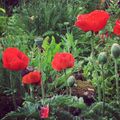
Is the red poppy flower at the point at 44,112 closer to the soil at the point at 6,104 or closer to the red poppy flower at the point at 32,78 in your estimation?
the red poppy flower at the point at 32,78

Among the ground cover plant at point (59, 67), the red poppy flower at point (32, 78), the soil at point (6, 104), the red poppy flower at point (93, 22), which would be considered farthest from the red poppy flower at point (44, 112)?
the soil at point (6, 104)

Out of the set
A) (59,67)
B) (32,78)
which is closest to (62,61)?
(59,67)

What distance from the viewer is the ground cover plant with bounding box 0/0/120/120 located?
8.73 ft

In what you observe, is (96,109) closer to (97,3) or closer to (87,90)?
(87,90)

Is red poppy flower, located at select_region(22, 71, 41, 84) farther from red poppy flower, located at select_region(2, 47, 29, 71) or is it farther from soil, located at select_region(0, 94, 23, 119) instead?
soil, located at select_region(0, 94, 23, 119)

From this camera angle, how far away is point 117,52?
2.65m

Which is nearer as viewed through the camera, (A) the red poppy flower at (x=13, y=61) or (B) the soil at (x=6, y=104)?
(A) the red poppy flower at (x=13, y=61)

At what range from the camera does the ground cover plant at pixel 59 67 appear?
266cm

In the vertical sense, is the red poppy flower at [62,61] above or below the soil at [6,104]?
above

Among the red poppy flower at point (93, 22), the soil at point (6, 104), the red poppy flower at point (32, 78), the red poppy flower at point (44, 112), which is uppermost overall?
the red poppy flower at point (93, 22)

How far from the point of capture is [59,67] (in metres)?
2.74

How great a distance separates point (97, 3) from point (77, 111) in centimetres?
343

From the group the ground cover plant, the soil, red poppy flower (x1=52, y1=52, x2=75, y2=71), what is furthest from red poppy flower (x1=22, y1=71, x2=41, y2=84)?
the soil

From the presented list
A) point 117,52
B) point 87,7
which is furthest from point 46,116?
point 87,7
